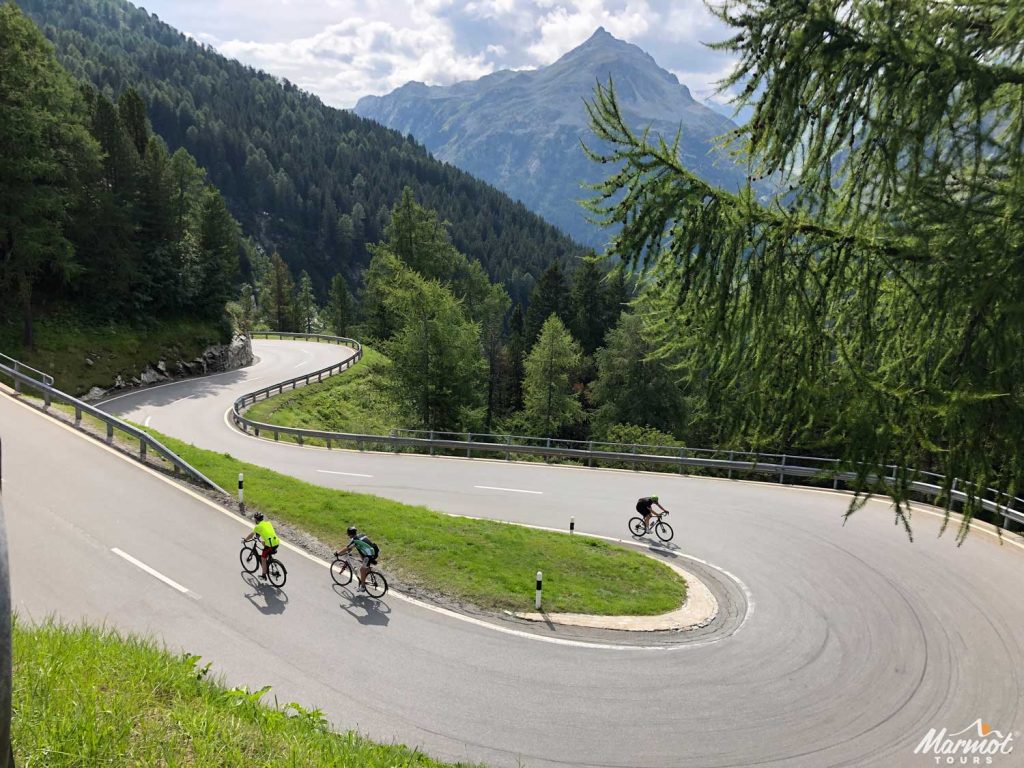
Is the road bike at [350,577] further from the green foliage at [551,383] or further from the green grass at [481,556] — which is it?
the green foliage at [551,383]

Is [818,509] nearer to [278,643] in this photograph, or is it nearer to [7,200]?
[278,643]

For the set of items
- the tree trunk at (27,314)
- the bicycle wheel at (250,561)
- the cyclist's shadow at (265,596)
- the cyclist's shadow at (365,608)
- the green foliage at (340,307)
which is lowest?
the cyclist's shadow at (265,596)

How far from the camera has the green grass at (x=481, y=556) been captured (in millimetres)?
13023

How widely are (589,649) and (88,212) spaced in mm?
40394

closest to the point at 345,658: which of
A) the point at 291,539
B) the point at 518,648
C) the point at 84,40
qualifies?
the point at 518,648

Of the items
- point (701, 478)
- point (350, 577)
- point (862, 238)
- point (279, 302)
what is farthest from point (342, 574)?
point (279, 302)

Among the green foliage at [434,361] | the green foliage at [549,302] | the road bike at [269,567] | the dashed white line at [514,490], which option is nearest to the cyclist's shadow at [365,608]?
the road bike at [269,567]

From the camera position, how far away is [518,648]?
11.2 metres

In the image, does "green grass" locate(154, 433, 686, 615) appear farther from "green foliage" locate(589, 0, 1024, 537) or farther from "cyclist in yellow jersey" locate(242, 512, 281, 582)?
"green foliage" locate(589, 0, 1024, 537)

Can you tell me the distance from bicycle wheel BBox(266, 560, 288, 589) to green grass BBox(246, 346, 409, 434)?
2216 cm

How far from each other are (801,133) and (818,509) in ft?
58.4

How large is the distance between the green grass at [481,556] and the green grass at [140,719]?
6406 millimetres

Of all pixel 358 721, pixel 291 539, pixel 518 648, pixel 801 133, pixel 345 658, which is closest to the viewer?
pixel 801 133

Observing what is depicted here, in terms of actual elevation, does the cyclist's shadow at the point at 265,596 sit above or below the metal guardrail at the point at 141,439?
below
